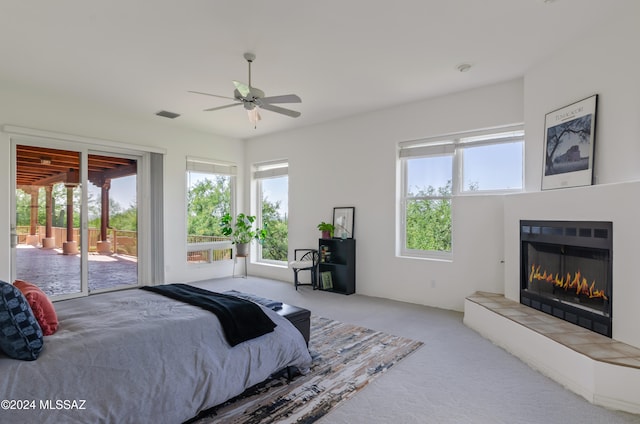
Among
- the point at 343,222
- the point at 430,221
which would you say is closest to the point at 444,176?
the point at 430,221

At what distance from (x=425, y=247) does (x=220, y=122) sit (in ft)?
12.9

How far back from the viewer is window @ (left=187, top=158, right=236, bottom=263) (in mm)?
6344

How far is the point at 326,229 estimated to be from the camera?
18.0 ft

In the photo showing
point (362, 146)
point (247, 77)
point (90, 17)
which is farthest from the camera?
point (362, 146)

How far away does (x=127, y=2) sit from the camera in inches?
99.9

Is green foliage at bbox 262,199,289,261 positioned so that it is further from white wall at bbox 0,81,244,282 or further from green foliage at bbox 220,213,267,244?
white wall at bbox 0,81,244,282

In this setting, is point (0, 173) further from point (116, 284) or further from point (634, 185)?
point (634, 185)

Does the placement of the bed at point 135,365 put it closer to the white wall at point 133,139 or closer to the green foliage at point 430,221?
the green foliage at point 430,221

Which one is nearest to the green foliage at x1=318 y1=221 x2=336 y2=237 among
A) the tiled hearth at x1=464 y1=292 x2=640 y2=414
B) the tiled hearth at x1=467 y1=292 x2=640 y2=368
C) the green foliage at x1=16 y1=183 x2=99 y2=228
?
the tiled hearth at x1=467 y1=292 x2=640 y2=368

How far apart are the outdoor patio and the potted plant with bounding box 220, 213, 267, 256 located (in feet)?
5.56

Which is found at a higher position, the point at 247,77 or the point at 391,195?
the point at 247,77

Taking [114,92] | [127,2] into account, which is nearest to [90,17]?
[127,2]

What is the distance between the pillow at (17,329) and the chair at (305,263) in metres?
3.97

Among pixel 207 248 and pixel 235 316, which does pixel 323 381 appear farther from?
pixel 207 248
